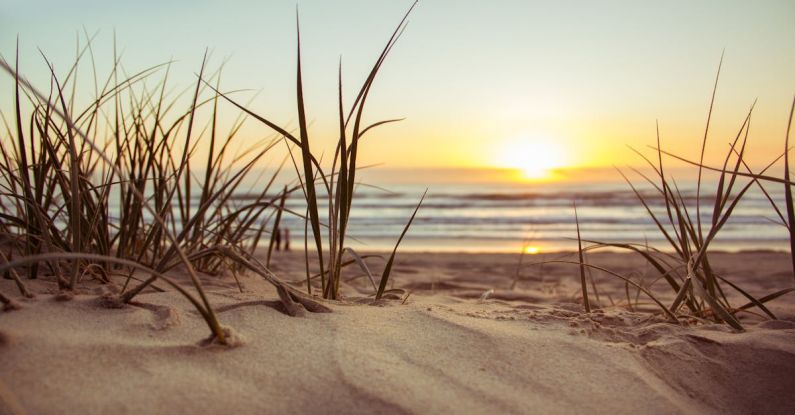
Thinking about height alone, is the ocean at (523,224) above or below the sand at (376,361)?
below

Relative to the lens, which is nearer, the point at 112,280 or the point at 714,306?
the point at 714,306

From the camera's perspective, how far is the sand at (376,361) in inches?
42.4

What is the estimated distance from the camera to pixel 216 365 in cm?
116

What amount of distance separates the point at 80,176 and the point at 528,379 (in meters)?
1.37

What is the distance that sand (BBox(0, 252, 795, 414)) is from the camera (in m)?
1.08

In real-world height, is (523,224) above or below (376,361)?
below

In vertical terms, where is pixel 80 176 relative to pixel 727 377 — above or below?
above

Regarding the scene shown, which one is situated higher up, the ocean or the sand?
the sand

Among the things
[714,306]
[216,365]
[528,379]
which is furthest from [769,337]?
[216,365]

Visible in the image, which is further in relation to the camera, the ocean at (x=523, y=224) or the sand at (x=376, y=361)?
the ocean at (x=523, y=224)

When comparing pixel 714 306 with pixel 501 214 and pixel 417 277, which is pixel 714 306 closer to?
pixel 417 277

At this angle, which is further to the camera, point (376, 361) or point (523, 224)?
point (523, 224)

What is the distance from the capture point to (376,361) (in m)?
1.24

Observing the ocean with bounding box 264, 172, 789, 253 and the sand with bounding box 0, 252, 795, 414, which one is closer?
the sand with bounding box 0, 252, 795, 414
